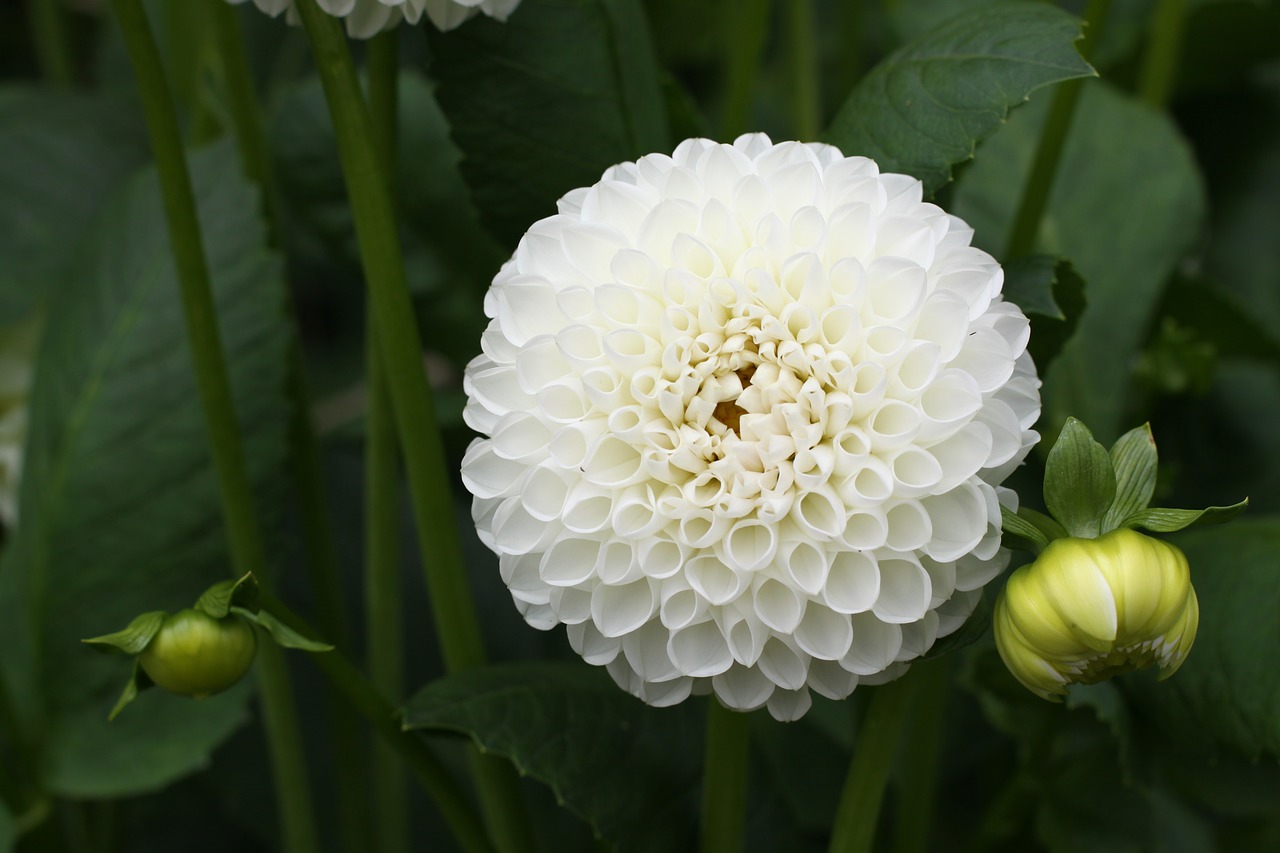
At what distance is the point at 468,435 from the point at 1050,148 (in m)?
0.29

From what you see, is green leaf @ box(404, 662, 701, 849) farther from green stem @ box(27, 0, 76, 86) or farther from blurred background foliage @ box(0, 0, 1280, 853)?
green stem @ box(27, 0, 76, 86)

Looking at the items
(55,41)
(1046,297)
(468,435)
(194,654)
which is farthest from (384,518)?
(55,41)

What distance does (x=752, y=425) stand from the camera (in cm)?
33

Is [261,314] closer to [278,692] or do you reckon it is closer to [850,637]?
[278,692]

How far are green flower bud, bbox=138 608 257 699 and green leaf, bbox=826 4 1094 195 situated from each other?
0.25 metres

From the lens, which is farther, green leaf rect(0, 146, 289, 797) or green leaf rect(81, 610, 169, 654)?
green leaf rect(0, 146, 289, 797)

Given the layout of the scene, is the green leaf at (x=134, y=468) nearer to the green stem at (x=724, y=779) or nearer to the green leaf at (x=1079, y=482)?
the green stem at (x=724, y=779)

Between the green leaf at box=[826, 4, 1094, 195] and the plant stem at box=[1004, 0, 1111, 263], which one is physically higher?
the green leaf at box=[826, 4, 1094, 195]

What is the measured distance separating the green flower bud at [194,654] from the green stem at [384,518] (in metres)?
0.14

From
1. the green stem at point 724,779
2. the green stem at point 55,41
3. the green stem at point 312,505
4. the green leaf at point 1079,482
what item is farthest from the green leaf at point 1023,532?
the green stem at point 55,41

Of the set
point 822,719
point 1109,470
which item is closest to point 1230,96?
point 822,719

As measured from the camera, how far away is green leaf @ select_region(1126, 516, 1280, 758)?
1.41 ft

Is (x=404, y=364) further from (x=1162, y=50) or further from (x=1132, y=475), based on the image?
(x=1162, y=50)

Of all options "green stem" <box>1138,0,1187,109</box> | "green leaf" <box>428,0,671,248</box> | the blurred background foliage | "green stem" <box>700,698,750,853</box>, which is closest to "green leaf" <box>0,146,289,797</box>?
the blurred background foliage
